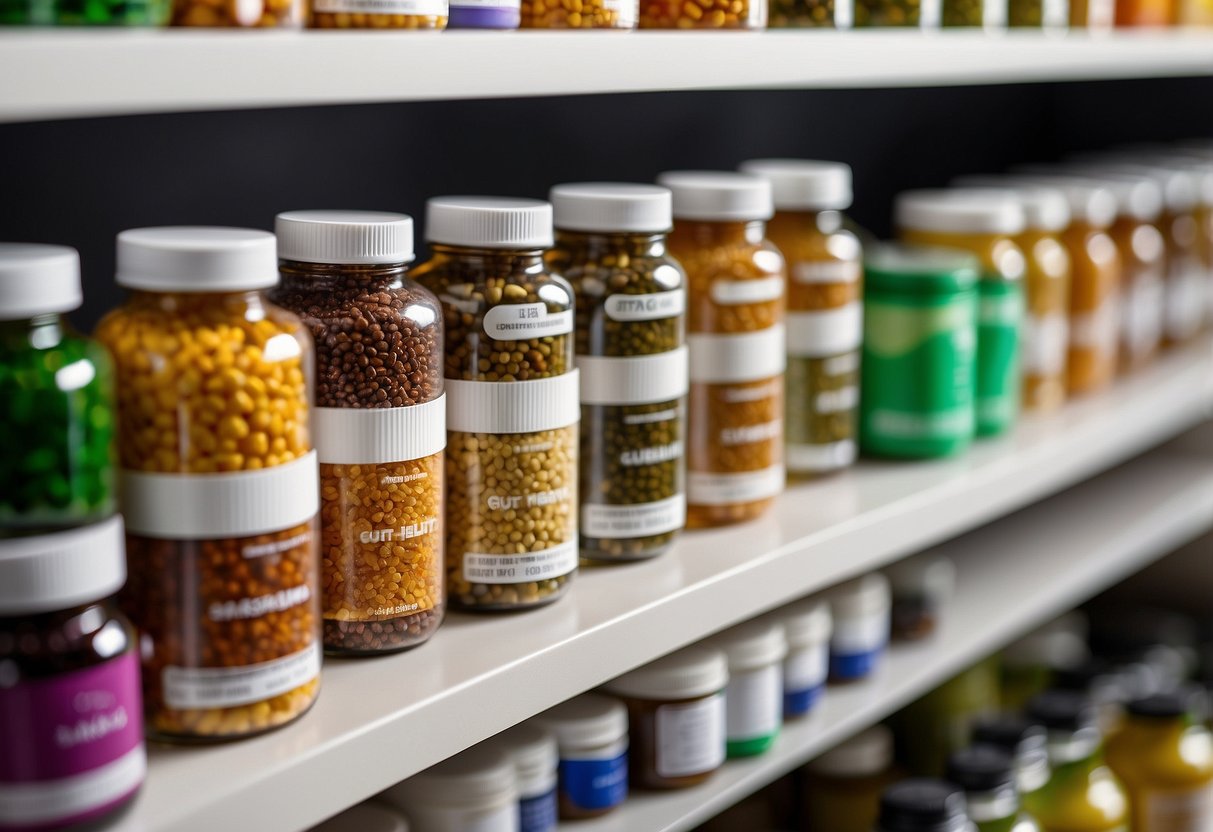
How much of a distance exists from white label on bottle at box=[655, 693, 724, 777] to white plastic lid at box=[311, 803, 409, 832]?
200 millimetres

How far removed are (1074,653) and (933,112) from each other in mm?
640

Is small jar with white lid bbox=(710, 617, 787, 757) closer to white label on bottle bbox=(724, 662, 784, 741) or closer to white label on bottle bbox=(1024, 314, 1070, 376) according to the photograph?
white label on bottle bbox=(724, 662, 784, 741)

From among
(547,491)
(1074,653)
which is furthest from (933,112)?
(547,491)

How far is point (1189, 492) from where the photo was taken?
1.67 meters

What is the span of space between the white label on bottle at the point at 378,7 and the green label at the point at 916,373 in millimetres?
598

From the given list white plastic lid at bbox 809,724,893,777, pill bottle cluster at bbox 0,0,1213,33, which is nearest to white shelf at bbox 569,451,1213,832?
white plastic lid at bbox 809,724,893,777

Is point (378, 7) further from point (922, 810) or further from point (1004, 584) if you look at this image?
point (1004, 584)

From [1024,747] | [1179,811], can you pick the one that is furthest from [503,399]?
[1179,811]

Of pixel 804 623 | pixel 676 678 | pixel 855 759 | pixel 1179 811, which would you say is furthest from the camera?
pixel 1179 811

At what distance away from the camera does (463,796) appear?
0.83 meters

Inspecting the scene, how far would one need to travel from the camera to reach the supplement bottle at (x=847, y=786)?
1210mm

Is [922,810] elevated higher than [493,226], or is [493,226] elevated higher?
[493,226]

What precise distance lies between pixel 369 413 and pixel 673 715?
36cm

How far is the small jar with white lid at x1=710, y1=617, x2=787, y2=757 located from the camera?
1.01 m
